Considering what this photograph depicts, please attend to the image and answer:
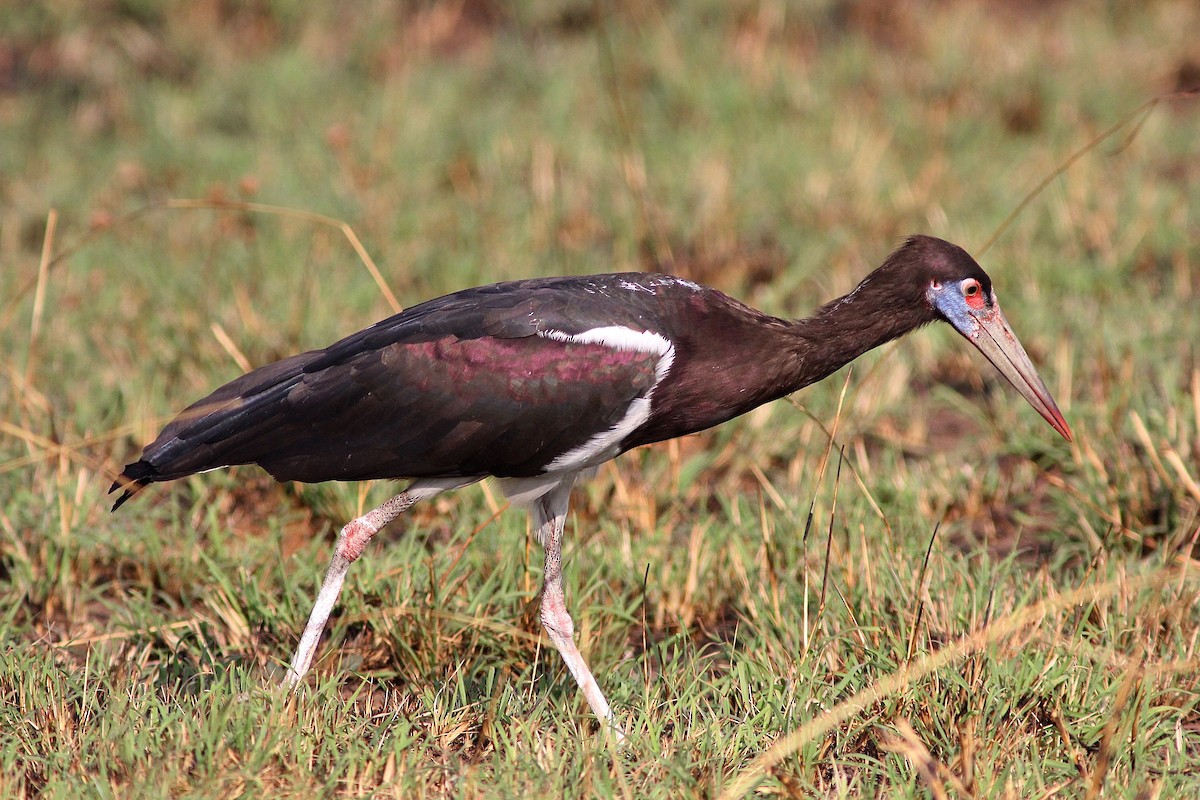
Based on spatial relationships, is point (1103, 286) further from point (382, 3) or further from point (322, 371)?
point (382, 3)

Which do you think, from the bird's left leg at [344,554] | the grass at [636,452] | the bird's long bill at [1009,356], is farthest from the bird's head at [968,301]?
the bird's left leg at [344,554]

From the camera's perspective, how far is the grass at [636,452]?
3.48 metres

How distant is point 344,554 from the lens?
384cm

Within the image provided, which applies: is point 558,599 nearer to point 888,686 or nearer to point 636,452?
point 888,686

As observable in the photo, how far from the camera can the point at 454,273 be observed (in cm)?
630

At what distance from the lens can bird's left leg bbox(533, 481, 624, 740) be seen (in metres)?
3.73

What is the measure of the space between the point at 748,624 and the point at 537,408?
0.89 meters

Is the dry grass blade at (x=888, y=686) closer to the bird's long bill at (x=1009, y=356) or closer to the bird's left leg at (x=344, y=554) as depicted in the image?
the bird's long bill at (x=1009, y=356)

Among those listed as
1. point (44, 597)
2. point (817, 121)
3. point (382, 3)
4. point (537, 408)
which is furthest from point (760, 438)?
point (382, 3)

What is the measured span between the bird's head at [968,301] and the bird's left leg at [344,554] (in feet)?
4.42

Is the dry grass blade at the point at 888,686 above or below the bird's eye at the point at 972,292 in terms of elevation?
below

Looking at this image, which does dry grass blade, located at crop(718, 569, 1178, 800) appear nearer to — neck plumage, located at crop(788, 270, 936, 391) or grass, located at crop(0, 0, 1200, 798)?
grass, located at crop(0, 0, 1200, 798)

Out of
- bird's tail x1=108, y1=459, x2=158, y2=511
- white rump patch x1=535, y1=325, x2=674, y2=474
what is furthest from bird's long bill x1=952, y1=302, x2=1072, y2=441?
bird's tail x1=108, y1=459, x2=158, y2=511

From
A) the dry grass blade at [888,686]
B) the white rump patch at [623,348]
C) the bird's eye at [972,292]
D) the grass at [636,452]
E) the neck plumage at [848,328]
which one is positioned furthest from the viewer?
the bird's eye at [972,292]
